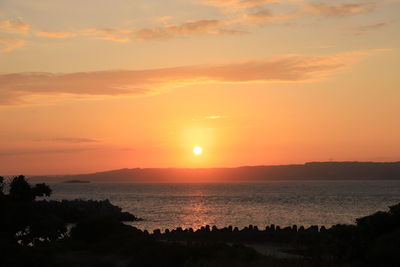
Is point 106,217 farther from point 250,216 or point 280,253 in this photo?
point 250,216

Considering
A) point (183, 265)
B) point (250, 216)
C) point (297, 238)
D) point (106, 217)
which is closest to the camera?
point (183, 265)

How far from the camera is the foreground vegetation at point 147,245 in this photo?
21.6 m

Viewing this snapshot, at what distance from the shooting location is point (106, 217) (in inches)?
1364

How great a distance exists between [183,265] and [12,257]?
632 centimetres

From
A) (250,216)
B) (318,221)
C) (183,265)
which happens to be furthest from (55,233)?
(250,216)

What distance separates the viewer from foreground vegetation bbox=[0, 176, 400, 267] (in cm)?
2161

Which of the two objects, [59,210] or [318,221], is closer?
[318,221]

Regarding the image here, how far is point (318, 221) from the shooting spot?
68.1m

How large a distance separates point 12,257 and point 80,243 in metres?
10.3

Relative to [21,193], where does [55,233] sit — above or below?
below

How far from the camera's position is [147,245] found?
2719 cm

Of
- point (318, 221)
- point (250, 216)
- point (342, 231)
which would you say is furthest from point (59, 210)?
point (342, 231)

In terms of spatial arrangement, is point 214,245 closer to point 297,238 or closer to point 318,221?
point 297,238

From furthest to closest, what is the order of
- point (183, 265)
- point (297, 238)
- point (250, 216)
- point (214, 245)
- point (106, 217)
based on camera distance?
1. point (250, 216)
2. point (297, 238)
3. point (106, 217)
4. point (214, 245)
5. point (183, 265)
